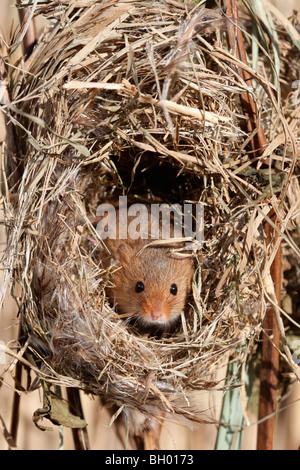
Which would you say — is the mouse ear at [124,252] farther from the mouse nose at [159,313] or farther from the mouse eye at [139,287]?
the mouse nose at [159,313]

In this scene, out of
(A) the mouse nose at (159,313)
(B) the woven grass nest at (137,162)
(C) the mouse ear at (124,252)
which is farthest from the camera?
(C) the mouse ear at (124,252)

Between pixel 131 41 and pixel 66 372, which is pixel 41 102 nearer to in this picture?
pixel 131 41

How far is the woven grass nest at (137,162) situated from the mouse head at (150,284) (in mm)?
112

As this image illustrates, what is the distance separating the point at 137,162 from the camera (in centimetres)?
207

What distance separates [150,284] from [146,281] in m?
0.02

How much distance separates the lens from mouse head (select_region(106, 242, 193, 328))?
230 cm

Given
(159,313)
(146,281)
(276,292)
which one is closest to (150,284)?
(146,281)

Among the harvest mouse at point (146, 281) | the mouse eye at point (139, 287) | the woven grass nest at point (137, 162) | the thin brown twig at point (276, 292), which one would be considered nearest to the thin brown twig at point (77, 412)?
the woven grass nest at point (137, 162)

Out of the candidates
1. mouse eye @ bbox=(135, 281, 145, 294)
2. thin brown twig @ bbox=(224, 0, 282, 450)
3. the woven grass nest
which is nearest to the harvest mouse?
mouse eye @ bbox=(135, 281, 145, 294)

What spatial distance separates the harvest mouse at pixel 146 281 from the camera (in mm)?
2305

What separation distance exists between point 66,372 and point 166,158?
94 cm

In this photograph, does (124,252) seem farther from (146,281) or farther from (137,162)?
(137,162)

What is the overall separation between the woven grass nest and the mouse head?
4.4 inches
